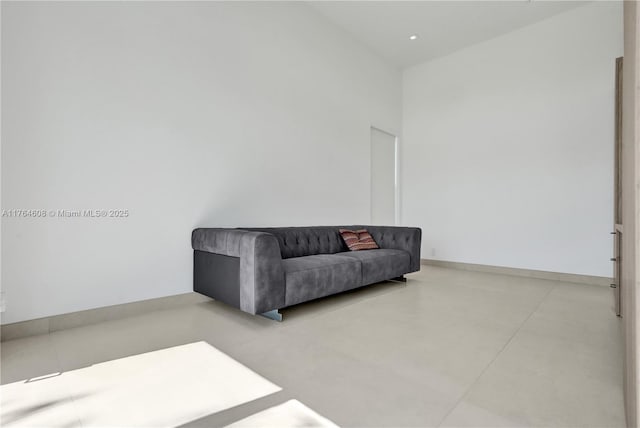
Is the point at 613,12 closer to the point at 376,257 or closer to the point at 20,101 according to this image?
the point at 376,257

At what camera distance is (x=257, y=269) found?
239 centimetres

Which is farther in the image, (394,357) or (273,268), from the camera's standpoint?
(273,268)

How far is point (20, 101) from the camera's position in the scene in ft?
7.21

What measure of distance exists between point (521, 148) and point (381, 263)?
9.73 ft

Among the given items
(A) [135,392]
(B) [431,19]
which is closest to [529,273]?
(B) [431,19]

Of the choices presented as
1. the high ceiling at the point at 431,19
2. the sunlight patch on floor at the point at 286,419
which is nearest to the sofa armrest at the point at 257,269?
the sunlight patch on floor at the point at 286,419

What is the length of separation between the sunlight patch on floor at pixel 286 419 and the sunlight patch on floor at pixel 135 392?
138 mm

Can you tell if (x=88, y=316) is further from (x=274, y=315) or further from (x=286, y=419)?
(x=286, y=419)

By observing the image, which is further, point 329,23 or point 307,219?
point 329,23

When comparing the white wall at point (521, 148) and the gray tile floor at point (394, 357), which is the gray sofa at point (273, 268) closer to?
the gray tile floor at point (394, 357)

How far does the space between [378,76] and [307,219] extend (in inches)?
119

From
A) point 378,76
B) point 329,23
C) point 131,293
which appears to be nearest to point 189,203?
point 131,293

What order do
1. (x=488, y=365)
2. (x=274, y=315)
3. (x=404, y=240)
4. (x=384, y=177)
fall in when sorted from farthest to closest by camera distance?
(x=384, y=177) → (x=404, y=240) → (x=274, y=315) → (x=488, y=365)

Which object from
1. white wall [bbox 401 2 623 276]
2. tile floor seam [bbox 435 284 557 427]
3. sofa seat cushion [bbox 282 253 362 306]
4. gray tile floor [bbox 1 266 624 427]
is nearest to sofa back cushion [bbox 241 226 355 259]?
sofa seat cushion [bbox 282 253 362 306]
